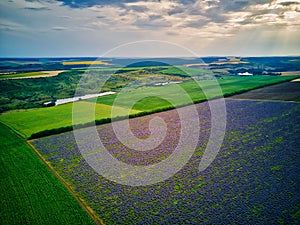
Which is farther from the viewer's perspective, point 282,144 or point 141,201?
point 282,144

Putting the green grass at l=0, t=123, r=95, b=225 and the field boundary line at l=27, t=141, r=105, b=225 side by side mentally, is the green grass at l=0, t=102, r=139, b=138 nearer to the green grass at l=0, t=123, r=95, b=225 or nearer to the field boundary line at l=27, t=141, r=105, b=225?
the field boundary line at l=27, t=141, r=105, b=225

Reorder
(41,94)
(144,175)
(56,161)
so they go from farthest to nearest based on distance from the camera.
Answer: (41,94) → (56,161) → (144,175)

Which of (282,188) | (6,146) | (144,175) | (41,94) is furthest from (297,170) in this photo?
(41,94)

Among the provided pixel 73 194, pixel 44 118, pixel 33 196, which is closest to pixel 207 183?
pixel 73 194

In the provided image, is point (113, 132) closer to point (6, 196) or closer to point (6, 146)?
point (6, 146)

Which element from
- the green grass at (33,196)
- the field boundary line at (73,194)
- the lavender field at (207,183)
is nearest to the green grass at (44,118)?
the lavender field at (207,183)

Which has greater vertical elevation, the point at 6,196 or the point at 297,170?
the point at 297,170
